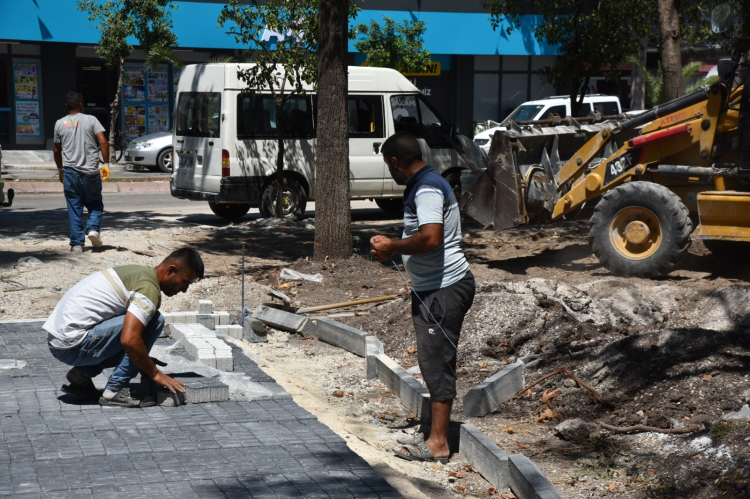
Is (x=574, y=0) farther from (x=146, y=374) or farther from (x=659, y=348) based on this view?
(x=146, y=374)

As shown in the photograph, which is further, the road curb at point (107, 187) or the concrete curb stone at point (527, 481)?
the road curb at point (107, 187)

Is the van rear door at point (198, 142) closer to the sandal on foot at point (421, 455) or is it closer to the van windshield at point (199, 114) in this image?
the van windshield at point (199, 114)

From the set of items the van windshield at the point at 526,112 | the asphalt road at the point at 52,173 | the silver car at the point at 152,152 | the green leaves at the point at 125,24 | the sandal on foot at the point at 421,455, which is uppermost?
the green leaves at the point at 125,24

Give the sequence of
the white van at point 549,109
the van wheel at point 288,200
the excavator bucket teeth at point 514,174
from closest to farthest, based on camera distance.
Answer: the excavator bucket teeth at point 514,174 → the van wheel at point 288,200 → the white van at point 549,109

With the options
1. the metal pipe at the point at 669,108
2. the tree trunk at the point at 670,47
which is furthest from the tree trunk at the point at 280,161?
the tree trunk at the point at 670,47

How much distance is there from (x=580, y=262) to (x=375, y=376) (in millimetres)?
5237

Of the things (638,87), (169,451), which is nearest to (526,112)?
(638,87)

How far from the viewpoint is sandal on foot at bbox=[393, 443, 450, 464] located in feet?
15.8

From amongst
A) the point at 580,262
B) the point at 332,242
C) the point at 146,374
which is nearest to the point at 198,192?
the point at 332,242

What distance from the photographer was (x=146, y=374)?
514 centimetres

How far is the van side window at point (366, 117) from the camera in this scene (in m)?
14.6

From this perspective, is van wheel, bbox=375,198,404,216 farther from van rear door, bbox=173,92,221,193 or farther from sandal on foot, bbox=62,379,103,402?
sandal on foot, bbox=62,379,103,402

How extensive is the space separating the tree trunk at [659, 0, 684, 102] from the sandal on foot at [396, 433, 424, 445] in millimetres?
8651

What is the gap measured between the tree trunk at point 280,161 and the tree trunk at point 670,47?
583cm
